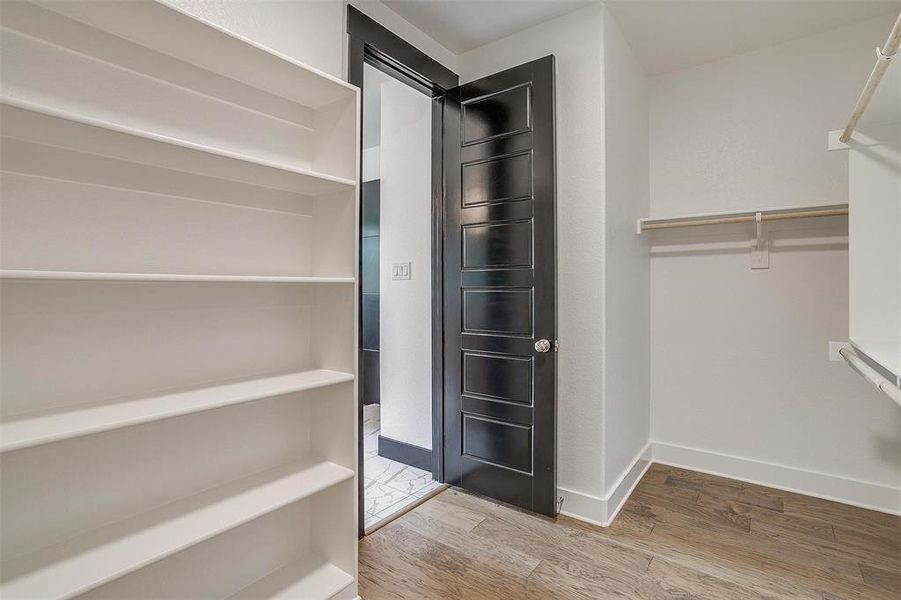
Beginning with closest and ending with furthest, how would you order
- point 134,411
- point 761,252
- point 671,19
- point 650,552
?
point 134,411
point 650,552
point 671,19
point 761,252

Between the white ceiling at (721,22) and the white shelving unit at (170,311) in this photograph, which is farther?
the white ceiling at (721,22)

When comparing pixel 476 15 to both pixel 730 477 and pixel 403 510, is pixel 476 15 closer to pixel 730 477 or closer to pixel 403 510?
pixel 403 510

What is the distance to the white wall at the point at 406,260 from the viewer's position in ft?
9.08

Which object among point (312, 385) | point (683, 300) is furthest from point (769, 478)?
point (312, 385)

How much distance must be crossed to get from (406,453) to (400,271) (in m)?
1.19

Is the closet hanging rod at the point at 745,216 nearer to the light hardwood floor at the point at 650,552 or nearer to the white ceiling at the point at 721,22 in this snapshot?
the white ceiling at the point at 721,22

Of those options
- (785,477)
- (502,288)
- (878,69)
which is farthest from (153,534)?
(785,477)

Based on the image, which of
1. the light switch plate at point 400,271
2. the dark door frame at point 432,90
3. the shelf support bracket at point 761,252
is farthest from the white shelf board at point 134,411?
the shelf support bracket at point 761,252

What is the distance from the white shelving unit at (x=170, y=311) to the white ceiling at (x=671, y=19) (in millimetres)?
995

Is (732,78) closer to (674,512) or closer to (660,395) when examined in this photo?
(660,395)

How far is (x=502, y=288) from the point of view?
2312mm

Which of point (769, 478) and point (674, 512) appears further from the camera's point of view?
point (769, 478)

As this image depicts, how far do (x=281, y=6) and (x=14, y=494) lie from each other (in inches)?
68.8

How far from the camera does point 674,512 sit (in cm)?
226
